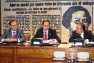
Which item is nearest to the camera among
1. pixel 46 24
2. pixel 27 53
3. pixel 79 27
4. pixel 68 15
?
pixel 27 53

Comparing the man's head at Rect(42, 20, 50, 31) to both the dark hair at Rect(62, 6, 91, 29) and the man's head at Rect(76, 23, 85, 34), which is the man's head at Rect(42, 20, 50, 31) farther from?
the dark hair at Rect(62, 6, 91, 29)

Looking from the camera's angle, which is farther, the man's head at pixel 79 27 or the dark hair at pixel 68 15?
the dark hair at pixel 68 15

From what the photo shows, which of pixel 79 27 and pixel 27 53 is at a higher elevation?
pixel 79 27

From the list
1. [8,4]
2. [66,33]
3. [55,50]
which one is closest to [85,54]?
[55,50]

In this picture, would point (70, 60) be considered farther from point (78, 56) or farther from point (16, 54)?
point (16, 54)

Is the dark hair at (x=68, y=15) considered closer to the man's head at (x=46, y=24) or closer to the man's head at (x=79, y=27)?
the man's head at (x=46, y=24)

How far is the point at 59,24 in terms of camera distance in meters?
6.30

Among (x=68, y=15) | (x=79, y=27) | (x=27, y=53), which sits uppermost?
(x=68, y=15)

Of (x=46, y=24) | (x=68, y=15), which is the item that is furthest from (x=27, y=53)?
(x=68, y=15)

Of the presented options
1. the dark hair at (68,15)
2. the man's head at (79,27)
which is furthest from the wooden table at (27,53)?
the dark hair at (68,15)

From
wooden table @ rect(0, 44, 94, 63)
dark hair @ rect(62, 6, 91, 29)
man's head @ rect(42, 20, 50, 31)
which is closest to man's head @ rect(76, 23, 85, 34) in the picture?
man's head @ rect(42, 20, 50, 31)

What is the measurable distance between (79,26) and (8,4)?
2.25 meters

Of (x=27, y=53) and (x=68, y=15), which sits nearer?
(x=27, y=53)

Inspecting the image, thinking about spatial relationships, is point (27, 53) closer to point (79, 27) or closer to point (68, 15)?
point (79, 27)
